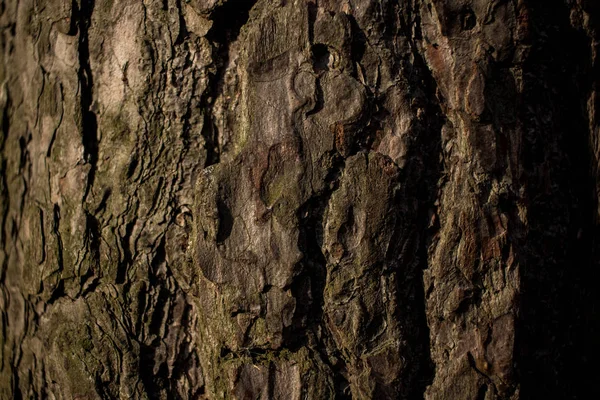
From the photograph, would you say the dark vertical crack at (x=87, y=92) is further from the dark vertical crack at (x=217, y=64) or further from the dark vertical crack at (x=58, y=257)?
the dark vertical crack at (x=217, y=64)

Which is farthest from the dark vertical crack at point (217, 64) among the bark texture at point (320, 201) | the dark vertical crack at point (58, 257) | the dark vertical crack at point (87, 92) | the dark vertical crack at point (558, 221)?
the dark vertical crack at point (558, 221)

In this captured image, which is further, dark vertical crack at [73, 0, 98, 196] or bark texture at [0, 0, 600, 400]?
dark vertical crack at [73, 0, 98, 196]

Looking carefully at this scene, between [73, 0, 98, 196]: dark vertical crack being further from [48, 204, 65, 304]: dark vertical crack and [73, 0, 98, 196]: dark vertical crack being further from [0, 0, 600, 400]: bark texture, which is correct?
[48, 204, 65, 304]: dark vertical crack

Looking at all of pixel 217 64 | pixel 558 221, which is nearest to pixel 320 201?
pixel 217 64

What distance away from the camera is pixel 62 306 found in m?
1.26

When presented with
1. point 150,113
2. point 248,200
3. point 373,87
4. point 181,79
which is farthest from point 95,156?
point 373,87

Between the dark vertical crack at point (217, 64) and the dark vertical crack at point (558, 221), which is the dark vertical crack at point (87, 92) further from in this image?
the dark vertical crack at point (558, 221)

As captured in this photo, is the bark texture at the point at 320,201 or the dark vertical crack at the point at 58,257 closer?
the bark texture at the point at 320,201

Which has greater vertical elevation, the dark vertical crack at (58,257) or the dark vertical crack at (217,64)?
the dark vertical crack at (217,64)

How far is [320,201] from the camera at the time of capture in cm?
113

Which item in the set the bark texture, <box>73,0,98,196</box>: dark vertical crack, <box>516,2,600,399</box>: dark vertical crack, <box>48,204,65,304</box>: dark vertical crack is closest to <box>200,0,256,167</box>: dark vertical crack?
the bark texture

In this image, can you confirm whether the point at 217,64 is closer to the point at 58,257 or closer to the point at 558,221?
the point at 58,257

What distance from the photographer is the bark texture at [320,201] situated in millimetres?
1121

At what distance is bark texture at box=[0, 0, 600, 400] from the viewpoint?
1.12 meters
